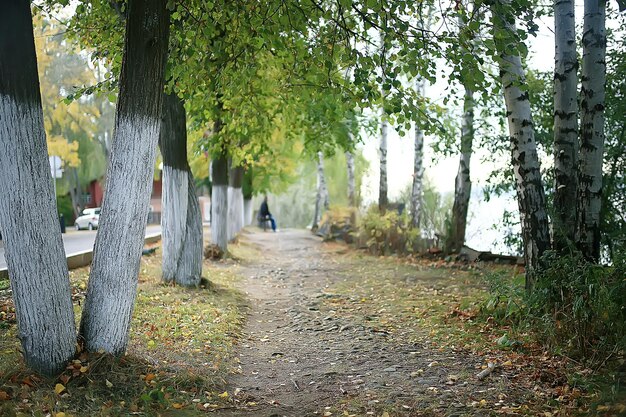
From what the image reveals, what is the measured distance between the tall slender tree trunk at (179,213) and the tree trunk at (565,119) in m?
6.38

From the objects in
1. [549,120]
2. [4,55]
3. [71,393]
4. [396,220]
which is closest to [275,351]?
[71,393]

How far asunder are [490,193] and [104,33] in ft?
29.0

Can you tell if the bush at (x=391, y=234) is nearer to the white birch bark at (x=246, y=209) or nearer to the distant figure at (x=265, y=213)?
the distant figure at (x=265, y=213)

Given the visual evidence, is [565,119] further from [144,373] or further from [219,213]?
[219,213]

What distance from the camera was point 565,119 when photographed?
24.4ft

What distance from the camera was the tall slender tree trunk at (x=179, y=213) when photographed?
419 inches

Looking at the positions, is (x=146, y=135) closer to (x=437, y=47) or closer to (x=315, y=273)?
(x=437, y=47)

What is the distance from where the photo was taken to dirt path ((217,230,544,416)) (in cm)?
502

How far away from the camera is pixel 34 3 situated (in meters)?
9.01

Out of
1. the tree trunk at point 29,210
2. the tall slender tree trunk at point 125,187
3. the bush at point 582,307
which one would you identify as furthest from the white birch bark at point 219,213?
the tree trunk at point 29,210

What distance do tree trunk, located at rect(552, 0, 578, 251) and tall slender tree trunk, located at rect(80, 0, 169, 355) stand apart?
16.3 feet

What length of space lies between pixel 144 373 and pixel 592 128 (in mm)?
5874

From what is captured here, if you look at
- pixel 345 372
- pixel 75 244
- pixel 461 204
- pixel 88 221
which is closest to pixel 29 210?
pixel 345 372

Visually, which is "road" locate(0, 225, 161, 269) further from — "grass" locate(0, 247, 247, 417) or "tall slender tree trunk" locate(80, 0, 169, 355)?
"tall slender tree trunk" locate(80, 0, 169, 355)
